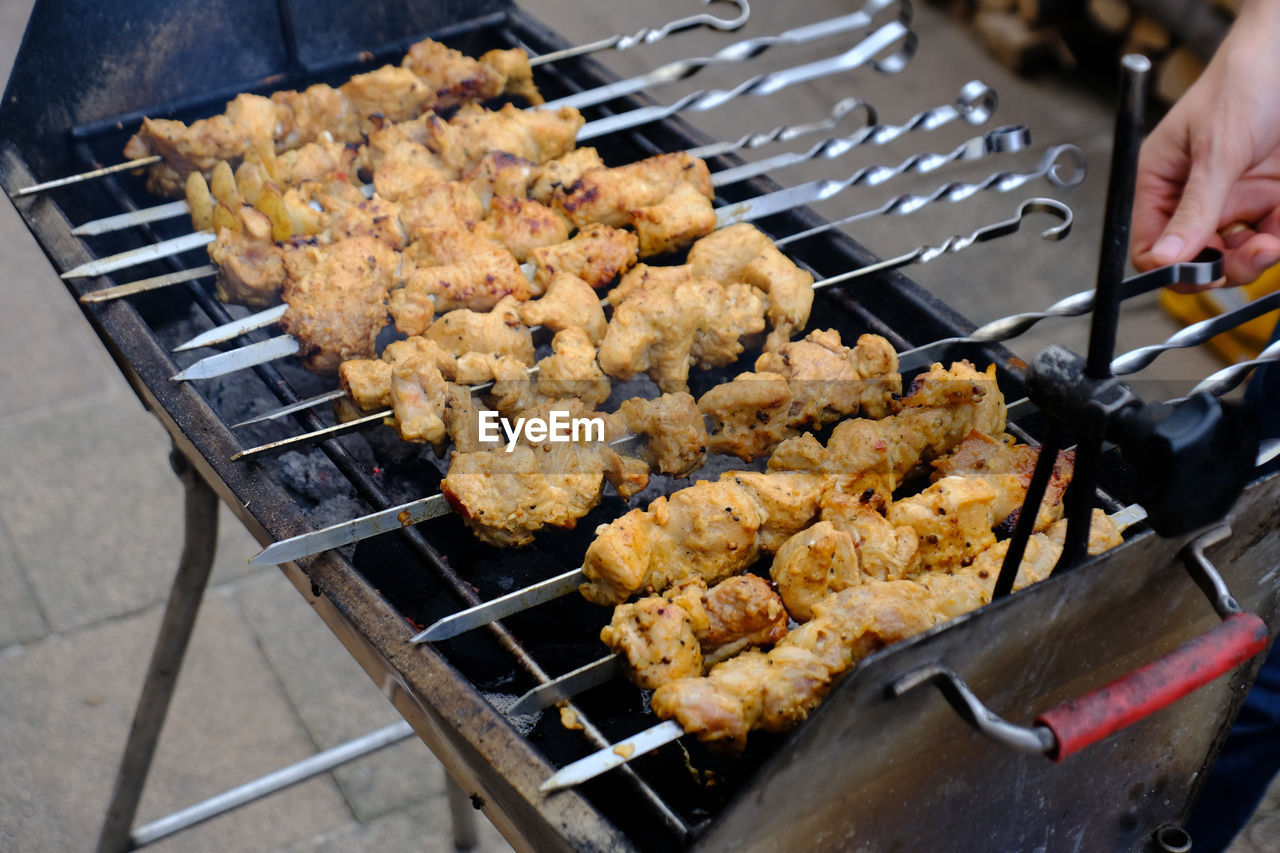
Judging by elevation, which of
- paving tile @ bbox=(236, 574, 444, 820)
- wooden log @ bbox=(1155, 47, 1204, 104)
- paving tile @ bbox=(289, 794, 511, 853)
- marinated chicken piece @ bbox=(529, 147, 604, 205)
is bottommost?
paving tile @ bbox=(289, 794, 511, 853)

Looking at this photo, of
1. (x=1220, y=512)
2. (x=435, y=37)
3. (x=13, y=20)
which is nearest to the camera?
(x=1220, y=512)

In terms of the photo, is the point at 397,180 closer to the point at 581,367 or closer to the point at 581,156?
the point at 581,156

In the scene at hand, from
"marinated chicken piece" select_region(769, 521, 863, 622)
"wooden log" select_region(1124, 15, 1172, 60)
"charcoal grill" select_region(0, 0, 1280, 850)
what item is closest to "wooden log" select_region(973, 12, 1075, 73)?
"wooden log" select_region(1124, 15, 1172, 60)

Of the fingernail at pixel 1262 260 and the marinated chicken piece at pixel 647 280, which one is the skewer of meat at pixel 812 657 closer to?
the marinated chicken piece at pixel 647 280

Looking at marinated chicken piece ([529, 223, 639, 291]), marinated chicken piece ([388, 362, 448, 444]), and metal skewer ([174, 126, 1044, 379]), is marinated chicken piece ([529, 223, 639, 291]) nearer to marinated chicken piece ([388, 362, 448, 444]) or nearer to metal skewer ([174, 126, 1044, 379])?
metal skewer ([174, 126, 1044, 379])

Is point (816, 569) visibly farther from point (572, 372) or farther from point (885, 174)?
point (885, 174)

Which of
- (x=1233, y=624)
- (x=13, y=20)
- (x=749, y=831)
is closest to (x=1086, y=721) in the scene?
(x=1233, y=624)

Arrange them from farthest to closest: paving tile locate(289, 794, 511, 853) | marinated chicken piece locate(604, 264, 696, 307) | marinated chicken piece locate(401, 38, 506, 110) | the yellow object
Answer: the yellow object
paving tile locate(289, 794, 511, 853)
marinated chicken piece locate(401, 38, 506, 110)
marinated chicken piece locate(604, 264, 696, 307)
